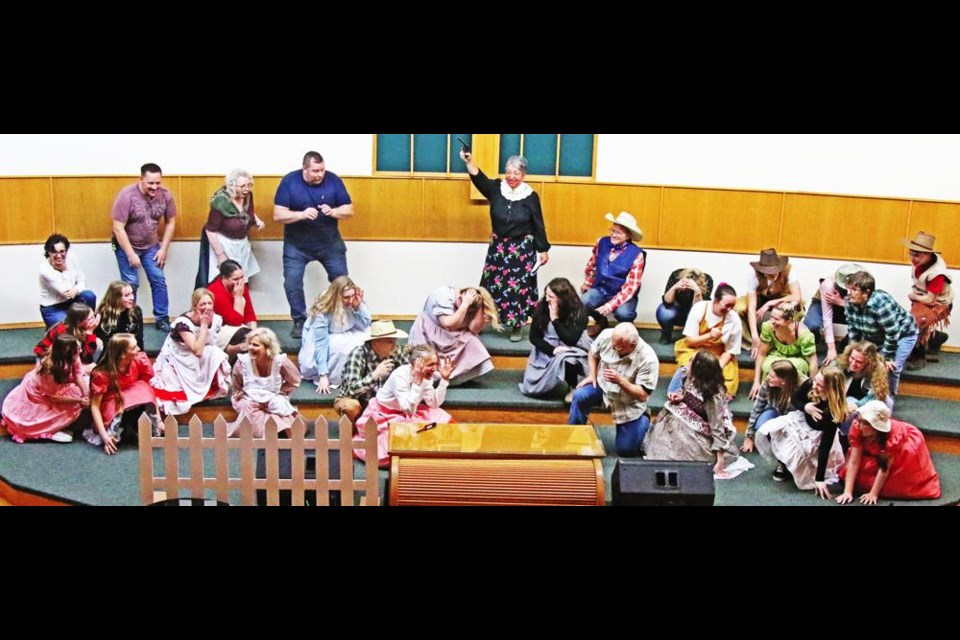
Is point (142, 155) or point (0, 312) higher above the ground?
point (142, 155)

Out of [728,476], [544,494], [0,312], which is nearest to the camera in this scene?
[544,494]

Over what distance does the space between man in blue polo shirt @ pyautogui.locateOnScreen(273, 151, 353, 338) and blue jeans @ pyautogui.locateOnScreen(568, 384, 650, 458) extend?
165 cm

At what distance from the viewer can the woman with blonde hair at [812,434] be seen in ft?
24.3

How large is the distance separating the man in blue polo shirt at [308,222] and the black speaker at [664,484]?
230cm

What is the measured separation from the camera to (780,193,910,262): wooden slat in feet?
28.1

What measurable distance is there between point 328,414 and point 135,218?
64.1 inches

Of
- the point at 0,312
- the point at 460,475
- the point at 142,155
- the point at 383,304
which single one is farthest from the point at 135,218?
the point at 460,475

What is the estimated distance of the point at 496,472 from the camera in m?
6.98

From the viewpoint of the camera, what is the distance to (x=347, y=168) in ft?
28.0

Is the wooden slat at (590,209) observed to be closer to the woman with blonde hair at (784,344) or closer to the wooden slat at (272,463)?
the woman with blonde hair at (784,344)

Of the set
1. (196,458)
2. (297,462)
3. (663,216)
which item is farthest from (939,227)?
(196,458)

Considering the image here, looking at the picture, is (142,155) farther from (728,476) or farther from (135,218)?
(728,476)

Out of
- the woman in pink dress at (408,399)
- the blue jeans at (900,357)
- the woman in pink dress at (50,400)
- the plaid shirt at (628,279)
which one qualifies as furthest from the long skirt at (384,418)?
the blue jeans at (900,357)

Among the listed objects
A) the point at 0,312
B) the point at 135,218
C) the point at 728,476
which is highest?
the point at 135,218
